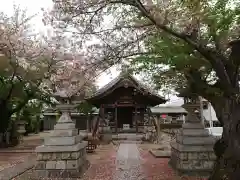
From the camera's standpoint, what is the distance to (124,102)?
83.0 feet

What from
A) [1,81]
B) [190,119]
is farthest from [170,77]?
[1,81]

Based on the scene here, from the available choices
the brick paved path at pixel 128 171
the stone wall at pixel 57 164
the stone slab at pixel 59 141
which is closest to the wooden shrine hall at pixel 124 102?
the brick paved path at pixel 128 171

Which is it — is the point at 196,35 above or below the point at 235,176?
above

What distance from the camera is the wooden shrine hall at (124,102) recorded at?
23375 millimetres

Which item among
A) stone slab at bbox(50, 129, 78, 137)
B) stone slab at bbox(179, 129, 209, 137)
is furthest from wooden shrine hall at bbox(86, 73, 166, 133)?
stone slab at bbox(50, 129, 78, 137)

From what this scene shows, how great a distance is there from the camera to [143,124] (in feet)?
87.4

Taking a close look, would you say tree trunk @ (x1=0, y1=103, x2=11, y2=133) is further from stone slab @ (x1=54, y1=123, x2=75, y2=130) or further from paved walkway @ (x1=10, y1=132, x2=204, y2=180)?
stone slab @ (x1=54, y1=123, x2=75, y2=130)

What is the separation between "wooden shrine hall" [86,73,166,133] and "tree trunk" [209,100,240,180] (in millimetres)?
13818

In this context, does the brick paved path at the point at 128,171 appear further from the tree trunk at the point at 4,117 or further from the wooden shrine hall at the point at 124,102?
the tree trunk at the point at 4,117

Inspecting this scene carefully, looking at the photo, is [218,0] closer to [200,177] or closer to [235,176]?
[235,176]

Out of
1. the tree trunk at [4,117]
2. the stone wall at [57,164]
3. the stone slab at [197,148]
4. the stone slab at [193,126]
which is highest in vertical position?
the tree trunk at [4,117]

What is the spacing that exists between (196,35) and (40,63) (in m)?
11.8

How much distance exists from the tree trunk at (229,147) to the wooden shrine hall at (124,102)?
544 inches

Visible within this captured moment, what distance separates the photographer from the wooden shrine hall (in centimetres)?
2338
